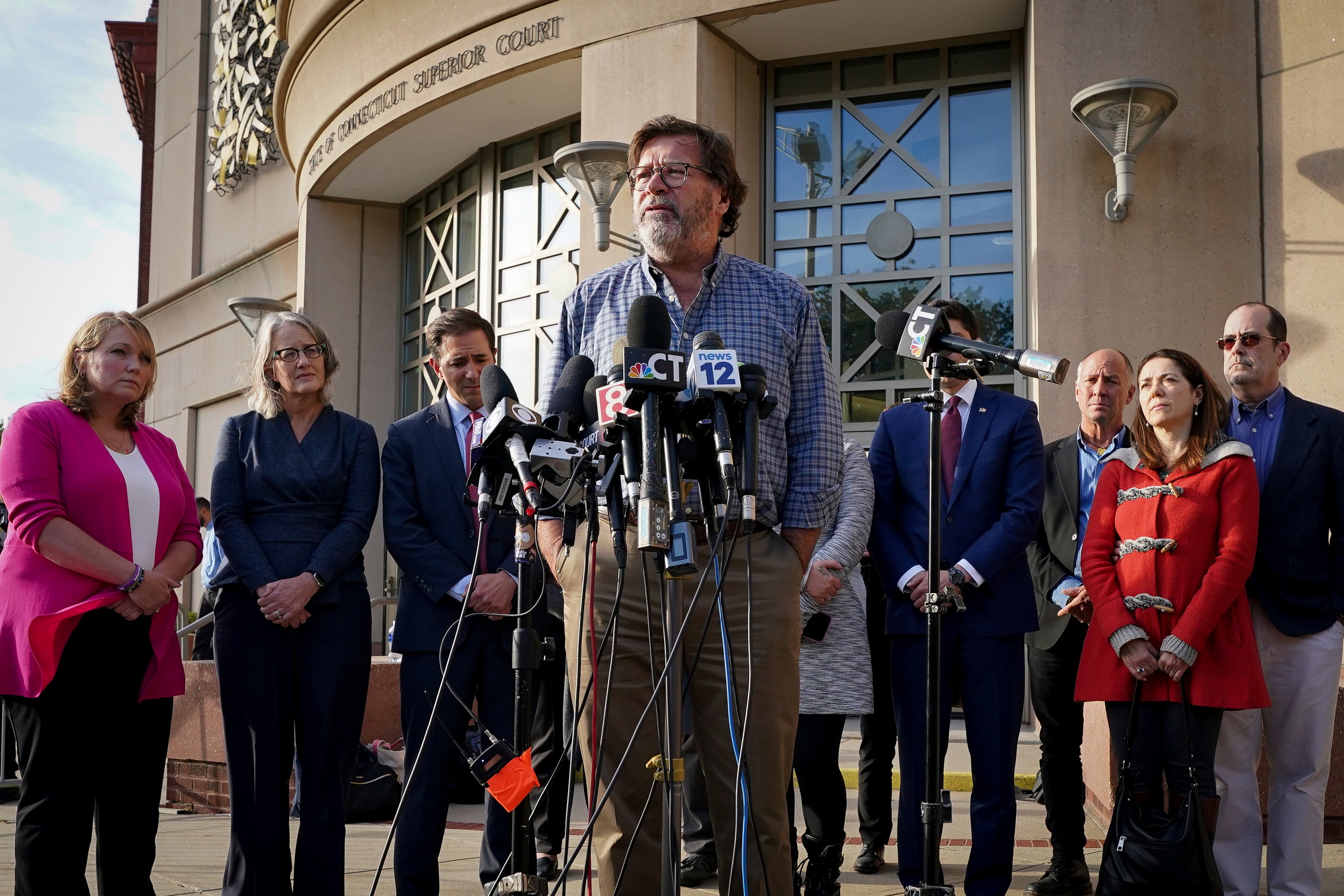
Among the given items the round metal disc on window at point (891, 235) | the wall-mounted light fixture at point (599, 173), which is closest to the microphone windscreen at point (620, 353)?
the wall-mounted light fixture at point (599, 173)

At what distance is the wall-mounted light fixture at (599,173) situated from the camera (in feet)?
29.2

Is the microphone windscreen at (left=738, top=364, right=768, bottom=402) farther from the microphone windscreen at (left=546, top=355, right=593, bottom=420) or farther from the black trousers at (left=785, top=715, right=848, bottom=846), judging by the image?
the black trousers at (left=785, top=715, right=848, bottom=846)

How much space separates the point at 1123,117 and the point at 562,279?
204 inches

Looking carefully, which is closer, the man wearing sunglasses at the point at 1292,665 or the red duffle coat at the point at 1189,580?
the red duffle coat at the point at 1189,580

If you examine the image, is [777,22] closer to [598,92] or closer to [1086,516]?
[598,92]

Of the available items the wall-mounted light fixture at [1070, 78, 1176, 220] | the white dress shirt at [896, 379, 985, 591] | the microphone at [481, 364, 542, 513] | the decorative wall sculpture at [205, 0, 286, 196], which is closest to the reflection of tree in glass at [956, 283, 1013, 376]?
the wall-mounted light fixture at [1070, 78, 1176, 220]

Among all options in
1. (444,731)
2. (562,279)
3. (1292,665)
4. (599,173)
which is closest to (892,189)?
(599,173)

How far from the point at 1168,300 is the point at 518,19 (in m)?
5.50

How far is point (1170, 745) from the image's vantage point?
443 centimetres

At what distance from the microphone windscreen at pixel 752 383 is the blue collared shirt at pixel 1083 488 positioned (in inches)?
115

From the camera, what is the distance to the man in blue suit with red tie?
444 centimetres

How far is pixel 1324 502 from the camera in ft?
15.5

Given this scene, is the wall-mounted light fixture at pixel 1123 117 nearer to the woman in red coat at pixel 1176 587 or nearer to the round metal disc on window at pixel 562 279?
the woman in red coat at pixel 1176 587

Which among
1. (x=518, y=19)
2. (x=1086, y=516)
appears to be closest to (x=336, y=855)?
(x=1086, y=516)
